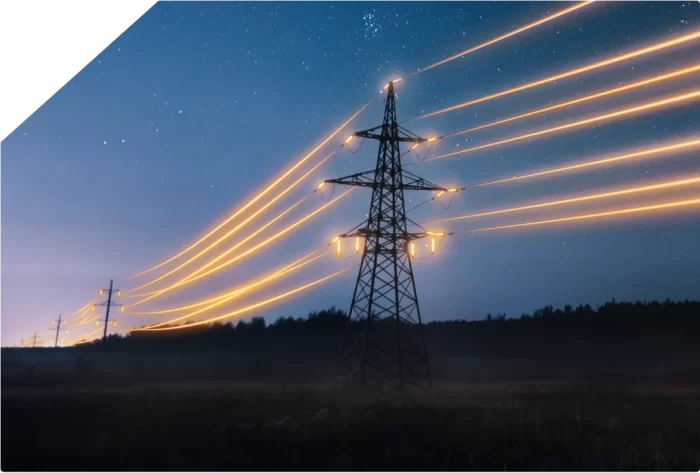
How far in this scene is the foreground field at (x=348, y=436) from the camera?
42.3 ft

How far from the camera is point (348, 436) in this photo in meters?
16.1

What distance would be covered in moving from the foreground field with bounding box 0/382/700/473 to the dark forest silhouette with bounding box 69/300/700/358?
47040 mm

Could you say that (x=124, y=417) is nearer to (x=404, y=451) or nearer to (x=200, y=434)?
(x=200, y=434)

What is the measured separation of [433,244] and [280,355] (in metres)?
44.3

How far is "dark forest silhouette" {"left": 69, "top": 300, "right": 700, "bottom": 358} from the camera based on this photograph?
69250 mm

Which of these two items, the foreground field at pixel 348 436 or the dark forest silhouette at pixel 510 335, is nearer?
the foreground field at pixel 348 436

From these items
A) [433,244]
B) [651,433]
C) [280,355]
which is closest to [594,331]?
[280,355]

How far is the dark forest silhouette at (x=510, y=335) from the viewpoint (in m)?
69.2

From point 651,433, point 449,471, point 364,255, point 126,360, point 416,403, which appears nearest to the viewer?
point 449,471

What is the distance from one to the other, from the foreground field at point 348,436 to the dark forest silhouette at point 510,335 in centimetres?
4704

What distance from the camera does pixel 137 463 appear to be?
43.1ft

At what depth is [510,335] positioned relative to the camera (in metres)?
82.5

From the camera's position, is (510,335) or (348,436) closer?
(348,436)

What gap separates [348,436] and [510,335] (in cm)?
7046
